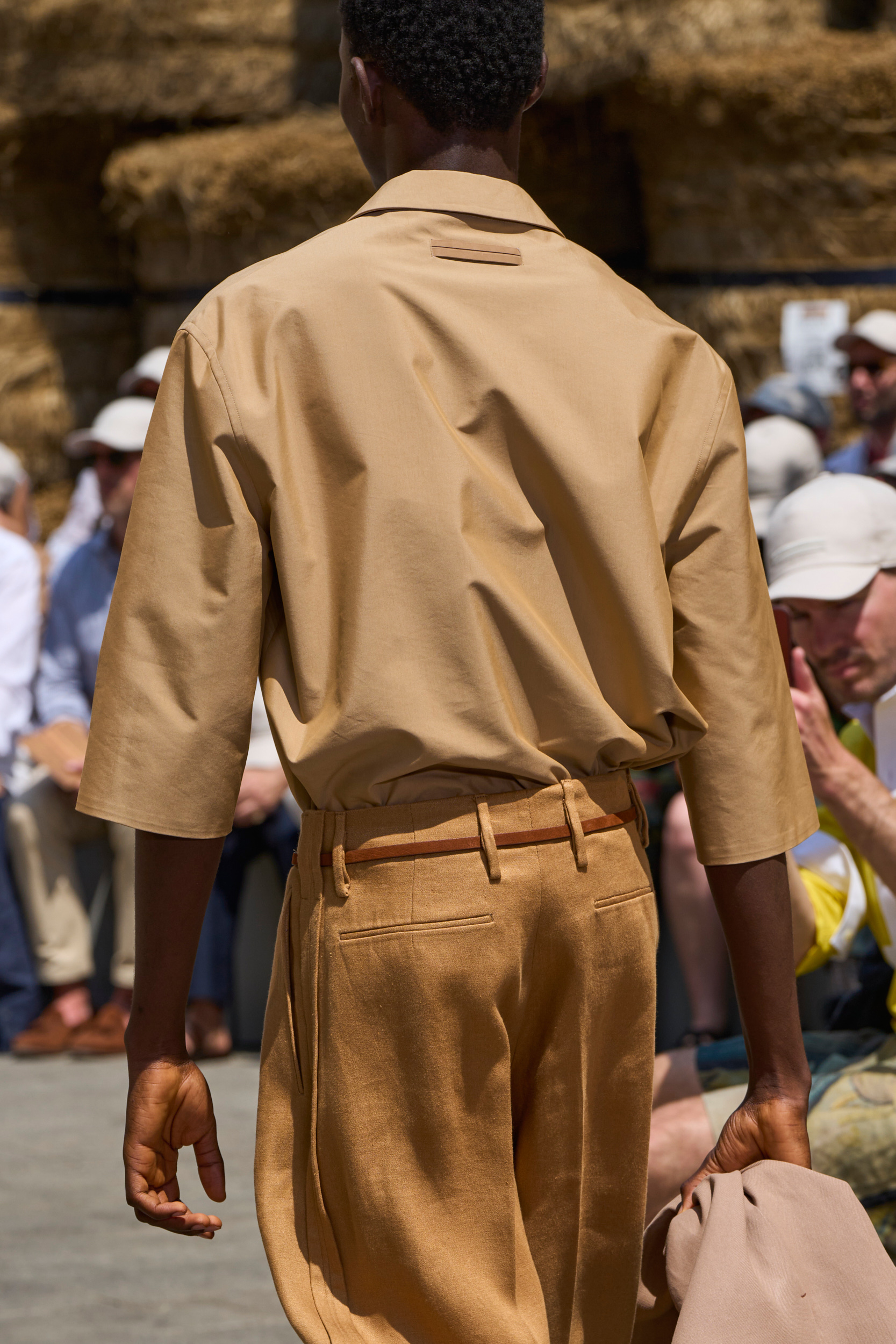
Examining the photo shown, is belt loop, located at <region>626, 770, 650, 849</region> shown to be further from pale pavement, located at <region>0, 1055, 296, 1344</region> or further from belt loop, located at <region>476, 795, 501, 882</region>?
pale pavement, located at <region>0, 1055, 296, 1344</region>

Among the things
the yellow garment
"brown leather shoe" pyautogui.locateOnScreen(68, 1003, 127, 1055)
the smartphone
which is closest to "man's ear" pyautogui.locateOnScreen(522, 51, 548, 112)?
the smartphone

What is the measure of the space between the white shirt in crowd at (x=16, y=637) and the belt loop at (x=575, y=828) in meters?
3.62

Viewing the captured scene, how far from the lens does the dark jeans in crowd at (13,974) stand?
15.7 feet

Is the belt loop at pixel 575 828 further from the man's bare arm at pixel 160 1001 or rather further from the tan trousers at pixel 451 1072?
the man's bare arm at pixel 160 1001

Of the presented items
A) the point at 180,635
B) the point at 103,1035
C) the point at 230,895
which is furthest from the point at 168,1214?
the point at 103,1035

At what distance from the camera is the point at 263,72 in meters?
6.30

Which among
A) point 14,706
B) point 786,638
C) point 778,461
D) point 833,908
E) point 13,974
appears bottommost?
point 13,974

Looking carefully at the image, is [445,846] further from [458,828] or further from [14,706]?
[14,706]

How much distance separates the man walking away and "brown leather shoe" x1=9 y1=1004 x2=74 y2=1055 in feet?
10.7

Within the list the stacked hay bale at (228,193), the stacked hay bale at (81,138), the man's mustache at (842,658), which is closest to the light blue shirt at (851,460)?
the stacked hay bale at (228,193)

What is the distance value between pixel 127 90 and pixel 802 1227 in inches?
223

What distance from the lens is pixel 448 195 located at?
1565 millimetres

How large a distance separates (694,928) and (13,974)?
210 centimetres

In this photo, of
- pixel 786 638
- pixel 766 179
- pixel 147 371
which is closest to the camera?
pixel 786 638
